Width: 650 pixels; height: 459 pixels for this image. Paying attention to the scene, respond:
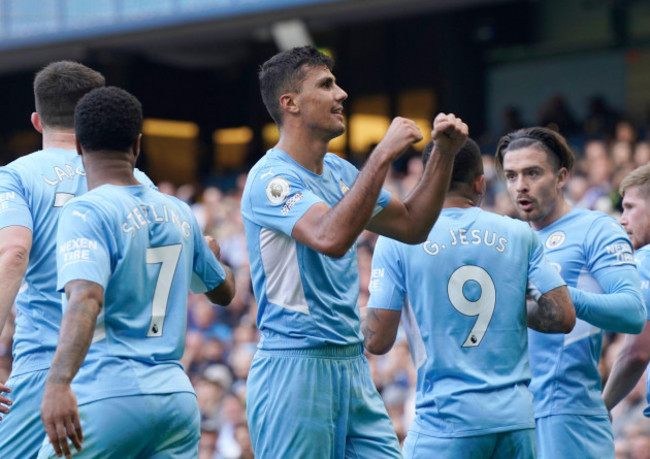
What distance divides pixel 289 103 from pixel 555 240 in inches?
66.8

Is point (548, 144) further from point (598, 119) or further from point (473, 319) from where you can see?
point (598, 119)

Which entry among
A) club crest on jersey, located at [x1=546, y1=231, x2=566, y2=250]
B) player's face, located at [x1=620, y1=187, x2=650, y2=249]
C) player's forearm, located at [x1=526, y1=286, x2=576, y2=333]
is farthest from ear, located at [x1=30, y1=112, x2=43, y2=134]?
player's face, located at [x1=620, y1=187, x2=650, y2=249]

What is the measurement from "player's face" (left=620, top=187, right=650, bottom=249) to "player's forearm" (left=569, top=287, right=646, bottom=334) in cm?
76

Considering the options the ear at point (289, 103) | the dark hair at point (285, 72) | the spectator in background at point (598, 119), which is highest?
the spectator in background at point (598, 119)

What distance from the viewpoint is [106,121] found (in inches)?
156

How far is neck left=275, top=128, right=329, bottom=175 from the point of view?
4547 mm

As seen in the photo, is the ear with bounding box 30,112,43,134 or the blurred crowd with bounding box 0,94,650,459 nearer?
the ear with bounding box 30,112,43,134

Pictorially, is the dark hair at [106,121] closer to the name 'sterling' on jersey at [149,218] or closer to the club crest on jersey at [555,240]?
the name 'sterling' on jersey at [149,218]

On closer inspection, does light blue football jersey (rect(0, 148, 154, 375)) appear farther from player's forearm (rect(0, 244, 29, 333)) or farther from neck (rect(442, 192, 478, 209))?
neck (rect(442, 192, 478, 209))

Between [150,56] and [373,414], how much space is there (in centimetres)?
1912

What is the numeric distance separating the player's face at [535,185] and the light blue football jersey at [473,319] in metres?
0.62

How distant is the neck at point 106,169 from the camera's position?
4035 millimetres

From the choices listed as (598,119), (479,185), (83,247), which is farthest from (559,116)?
(83,247)

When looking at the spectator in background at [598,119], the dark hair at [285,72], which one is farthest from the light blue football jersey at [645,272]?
the spectator in background at [598,119]
